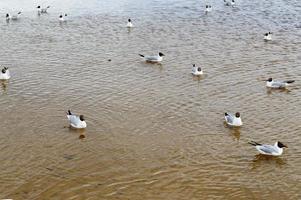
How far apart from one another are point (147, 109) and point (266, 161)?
6181 millimetres

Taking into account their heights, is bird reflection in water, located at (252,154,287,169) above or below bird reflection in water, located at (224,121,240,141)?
below

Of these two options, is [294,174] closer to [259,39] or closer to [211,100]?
[211,100]

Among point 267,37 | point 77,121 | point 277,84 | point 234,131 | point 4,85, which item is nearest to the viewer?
point 77,121

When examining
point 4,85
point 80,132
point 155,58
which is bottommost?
point 80,132

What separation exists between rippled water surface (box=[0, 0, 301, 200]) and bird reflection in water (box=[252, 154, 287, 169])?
0.04 metres

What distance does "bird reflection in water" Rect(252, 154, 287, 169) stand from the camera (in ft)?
55.3

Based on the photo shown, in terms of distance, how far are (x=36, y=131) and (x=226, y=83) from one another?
1033 centimetres

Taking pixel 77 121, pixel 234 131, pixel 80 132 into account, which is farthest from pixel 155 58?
pixel 80 132

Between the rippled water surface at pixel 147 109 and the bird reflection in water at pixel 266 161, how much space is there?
43 mm

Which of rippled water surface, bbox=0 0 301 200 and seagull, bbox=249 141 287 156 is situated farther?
seagull, bbox=249 141 287 156

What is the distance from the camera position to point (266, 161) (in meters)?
17.1

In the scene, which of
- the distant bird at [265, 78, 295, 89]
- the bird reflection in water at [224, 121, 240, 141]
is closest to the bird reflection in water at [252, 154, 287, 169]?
the bird reflection in water at [224, 121, 240, 141]

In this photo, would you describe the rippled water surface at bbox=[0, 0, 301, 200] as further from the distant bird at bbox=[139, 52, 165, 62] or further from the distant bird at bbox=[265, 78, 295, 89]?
the distant bird at bbox=[139, 52, 165, 62]

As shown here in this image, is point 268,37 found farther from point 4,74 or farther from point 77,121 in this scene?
point 77,121
